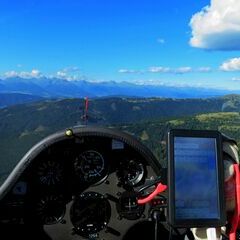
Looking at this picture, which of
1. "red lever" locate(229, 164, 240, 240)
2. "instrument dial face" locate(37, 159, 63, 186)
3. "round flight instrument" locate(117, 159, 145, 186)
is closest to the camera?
"red lever" locate(229, 164, 240, 240)

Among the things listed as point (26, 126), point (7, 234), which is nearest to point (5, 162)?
point (26, 126)

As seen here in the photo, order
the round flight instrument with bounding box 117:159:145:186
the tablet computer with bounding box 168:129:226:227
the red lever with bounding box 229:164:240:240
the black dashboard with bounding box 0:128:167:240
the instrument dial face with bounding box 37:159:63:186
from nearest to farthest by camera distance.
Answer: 1. the tablet computer with bounding box 168:129:226:227
2. the red lever with bounding box 229:164:240:240
3. the black dashboard with bounding box 0:128:167:240
4. the instrument dial face with bounding box 37:159:63:186
5. the round flight instrument with bounding box 117:159:145:186

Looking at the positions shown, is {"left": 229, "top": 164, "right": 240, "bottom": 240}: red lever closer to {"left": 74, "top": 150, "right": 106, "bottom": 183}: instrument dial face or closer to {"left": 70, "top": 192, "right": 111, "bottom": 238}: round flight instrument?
{"left": 70, "top": 192, "right": 111, "bottom": 238}: round flight instrument

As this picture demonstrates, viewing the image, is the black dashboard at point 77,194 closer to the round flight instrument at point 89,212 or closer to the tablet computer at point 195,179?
the round flight instrument at point 89,212

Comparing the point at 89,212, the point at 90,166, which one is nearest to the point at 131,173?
the point at 90,166

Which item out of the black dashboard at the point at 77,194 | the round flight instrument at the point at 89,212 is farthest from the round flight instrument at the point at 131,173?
the round flight instrument at the point at 89,212

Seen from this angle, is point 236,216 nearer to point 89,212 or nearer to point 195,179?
point 195,179

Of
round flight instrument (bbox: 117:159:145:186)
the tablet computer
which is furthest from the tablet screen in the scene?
round flight instrument (bbox: 117:159:145:186)
